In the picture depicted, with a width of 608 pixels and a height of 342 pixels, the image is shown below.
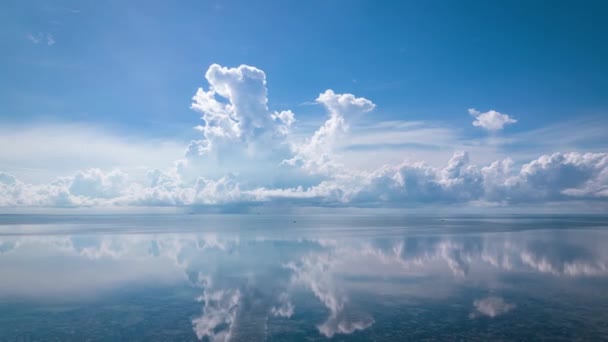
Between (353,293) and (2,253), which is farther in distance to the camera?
(2,253)

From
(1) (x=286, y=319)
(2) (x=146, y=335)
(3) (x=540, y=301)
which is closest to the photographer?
(2) (x=146, y=335)

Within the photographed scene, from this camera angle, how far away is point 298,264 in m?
42.9

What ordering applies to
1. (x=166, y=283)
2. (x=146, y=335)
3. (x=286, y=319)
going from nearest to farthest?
(x=146, y=335)
(x=286, y=319)
(x=166, y=283)

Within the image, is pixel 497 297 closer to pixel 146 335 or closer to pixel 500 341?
pixel 500 341

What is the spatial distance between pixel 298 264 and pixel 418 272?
12350 millimetres

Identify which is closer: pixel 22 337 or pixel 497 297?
pixel 22 337

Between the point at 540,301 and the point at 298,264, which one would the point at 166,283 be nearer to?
the point at 298,264

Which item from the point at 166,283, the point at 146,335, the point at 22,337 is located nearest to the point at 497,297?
the point at 146,335

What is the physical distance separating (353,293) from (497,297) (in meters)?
9.70

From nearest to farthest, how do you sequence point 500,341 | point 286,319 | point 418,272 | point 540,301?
1. point 500,341
2. point 286,319
3. point 540,301
4. point 418,272

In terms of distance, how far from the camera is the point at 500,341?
19.0m

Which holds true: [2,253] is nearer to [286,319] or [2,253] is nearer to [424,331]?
[286,319]

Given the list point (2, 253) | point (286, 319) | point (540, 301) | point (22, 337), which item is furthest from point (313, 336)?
point (2, 253)

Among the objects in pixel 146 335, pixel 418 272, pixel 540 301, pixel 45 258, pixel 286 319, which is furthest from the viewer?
pixel 45 258
